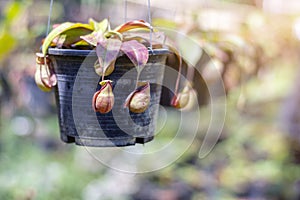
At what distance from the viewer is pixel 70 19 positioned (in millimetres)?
3322

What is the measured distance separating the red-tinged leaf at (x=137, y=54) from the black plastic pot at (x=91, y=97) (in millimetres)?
39

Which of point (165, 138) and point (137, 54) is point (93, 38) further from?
point (165, 138)

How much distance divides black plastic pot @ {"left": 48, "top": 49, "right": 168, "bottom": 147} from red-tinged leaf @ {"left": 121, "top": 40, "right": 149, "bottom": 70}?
4 centimetres

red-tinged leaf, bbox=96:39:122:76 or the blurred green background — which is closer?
red-tinged leaf, bbox=96:39:122:76

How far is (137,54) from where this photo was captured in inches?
41.0

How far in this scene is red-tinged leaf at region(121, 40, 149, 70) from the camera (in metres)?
1.04

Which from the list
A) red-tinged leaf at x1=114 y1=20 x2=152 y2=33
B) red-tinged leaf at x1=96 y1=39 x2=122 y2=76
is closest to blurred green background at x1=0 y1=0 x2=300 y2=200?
red-tinged leaf at x1=114 y1=20 x2=152 y2=33

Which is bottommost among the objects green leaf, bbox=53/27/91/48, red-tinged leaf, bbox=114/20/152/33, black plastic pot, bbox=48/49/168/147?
black plastic pot, bbox=48/49/168/147

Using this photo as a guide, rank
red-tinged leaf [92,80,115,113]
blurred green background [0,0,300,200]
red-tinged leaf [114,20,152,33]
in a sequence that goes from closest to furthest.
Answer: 1. red-tinged leaf [92,80,115,113]
2. red-tinged leaf [114,20,152,33]
3. blurred green background [0,0,300,200]

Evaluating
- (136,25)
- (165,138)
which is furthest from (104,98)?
(165,138)

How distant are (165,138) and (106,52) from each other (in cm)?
323

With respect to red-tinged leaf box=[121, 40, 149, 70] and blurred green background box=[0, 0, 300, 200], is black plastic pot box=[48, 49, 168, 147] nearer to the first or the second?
red-tinged leaf box=[121, 40, 149, 70]

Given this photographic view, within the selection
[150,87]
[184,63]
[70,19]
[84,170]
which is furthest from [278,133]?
[150,87]

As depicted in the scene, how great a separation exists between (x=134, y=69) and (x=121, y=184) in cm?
269
